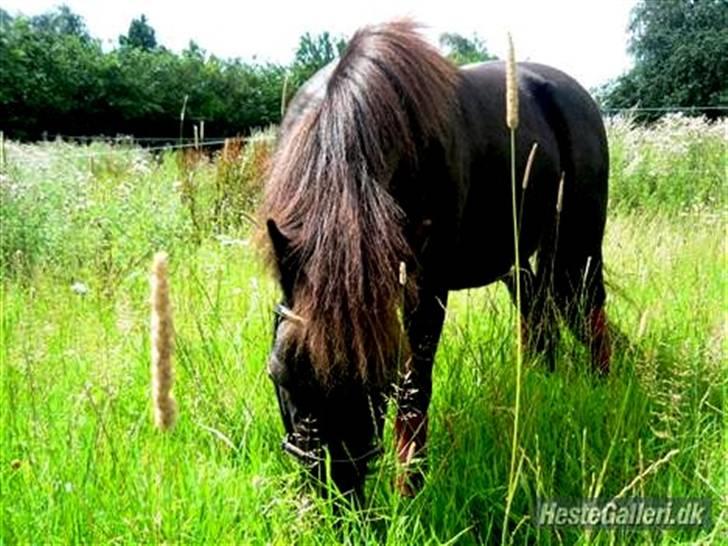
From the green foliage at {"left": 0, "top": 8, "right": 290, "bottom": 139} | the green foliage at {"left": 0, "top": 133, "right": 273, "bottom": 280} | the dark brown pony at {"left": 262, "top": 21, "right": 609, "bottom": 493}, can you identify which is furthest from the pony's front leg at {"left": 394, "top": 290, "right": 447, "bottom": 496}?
the green foliage at {"left": 0, "top": 8, "right": 290, "bottom": 139}

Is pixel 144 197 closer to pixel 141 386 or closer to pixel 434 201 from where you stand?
pixel 141 386

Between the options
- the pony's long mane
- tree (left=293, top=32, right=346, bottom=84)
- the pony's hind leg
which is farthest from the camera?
tree (left=293, top=32, right=346, bottom=84)

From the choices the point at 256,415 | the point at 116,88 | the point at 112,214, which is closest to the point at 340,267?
the point at 256,415

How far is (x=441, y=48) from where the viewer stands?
281 cm

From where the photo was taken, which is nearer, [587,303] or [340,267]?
[340,267]

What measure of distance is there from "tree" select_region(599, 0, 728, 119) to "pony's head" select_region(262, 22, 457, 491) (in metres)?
8.87

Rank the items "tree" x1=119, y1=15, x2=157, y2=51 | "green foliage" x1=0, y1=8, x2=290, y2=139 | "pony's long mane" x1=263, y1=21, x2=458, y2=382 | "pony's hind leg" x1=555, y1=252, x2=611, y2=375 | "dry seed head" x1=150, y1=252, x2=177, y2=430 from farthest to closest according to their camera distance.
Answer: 1. "tree" x1=119, y1=15, x2=157, y2=51
2. "green foliage" x1=0, y1=8, x2=290, y2=139
3. "pony's hind leg" x1=555, y1=252, x2=611, y2=375
4. "pony's long mane" x1=263, y1=21, x2=458, y2=382
5. "dry seed head" x1=150, y1=252, x2=177, y2=430

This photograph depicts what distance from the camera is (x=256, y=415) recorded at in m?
2.54

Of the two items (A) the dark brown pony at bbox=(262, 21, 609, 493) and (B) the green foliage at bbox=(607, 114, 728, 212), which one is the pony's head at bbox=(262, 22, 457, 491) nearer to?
(A) the dark brown pony at bbox=(262, 21, 609, 493)

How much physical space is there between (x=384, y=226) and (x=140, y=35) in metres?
22.3

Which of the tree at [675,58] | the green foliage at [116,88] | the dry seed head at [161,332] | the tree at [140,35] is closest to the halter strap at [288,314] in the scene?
the dry seed head at [161,332]

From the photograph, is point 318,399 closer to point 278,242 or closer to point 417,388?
point 278,242

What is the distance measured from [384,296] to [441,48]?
1371 mm

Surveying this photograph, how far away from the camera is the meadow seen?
1.94 metres
